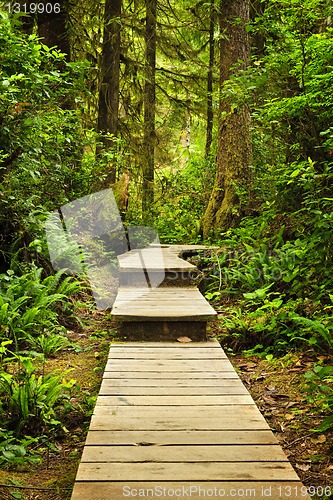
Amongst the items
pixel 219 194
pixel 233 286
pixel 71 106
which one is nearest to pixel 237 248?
pixel 233 286

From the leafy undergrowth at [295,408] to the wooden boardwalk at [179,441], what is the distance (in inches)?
24.8

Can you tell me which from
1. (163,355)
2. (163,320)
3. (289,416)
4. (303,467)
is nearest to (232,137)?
(163,320)

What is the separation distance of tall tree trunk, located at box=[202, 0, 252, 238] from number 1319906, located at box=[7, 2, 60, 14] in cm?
380

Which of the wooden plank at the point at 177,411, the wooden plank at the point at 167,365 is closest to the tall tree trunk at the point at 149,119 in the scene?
the wooden plank at the point at 167,365

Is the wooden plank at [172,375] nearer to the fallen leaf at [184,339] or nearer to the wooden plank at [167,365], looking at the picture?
the wooden plank at [167,365]

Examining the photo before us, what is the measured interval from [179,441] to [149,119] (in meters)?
13.7

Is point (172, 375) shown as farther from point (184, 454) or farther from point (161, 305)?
point (161, 305)

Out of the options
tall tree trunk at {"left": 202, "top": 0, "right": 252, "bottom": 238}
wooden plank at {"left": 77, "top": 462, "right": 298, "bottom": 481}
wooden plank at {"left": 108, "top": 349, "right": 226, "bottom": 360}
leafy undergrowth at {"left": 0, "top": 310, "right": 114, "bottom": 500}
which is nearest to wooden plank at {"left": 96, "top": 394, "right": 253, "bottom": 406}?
leafy undergrowth at {"left": 0, "top": 310, "right": 114, "bottom": 500}

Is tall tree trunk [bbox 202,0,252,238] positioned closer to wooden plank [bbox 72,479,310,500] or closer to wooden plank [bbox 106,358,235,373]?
wooden plank [bbox 106,358,235,373]

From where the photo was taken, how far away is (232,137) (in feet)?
35.2

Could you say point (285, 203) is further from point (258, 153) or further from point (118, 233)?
point (118, 233)

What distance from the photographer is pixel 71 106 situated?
454 inches

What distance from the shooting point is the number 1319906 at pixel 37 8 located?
10556 mm

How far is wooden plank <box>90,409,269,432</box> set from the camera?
296cm
